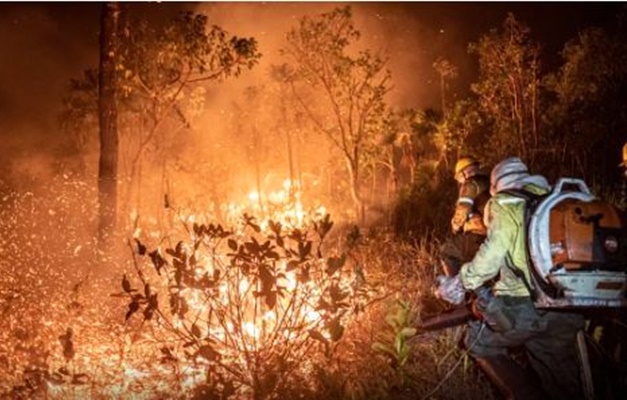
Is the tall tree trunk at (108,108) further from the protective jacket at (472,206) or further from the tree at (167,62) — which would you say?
the protective jacket at (472,206)

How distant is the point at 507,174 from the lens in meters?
4.05

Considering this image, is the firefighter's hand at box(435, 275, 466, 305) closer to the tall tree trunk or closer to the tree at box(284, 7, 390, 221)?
the tall tree trunk

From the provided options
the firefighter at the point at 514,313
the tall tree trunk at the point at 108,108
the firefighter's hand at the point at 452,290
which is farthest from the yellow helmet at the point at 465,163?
the tall tree trunk at the point at 108,108

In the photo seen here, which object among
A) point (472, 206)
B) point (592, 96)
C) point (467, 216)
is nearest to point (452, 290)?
point (467, 216)

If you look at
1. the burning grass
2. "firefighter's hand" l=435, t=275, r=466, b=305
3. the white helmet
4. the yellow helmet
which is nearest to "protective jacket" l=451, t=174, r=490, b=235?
the yellow helmet

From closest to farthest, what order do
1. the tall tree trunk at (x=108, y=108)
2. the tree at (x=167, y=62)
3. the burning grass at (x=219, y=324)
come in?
1. the burning grass at (x=219, y=324)
2. the tall tree trunk at (x=108, y=108)
3. the tree at (x=167, y=62)

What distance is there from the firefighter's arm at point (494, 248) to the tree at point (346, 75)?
19031mm

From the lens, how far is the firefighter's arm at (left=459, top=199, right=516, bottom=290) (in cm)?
387

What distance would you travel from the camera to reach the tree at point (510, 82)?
20734mm

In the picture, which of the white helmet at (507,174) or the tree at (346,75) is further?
the tree at (346,75)

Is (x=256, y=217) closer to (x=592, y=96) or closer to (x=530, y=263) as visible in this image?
(x=530, y=263)

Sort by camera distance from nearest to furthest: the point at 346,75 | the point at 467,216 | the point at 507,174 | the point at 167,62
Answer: the point at 507,174 < the point at 467,216 < the point at 167,62 < the point at 346,75

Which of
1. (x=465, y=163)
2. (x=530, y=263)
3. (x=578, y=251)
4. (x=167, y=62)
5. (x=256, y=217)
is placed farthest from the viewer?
(x=167, y=62)

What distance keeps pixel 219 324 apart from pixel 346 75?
61.5ft
